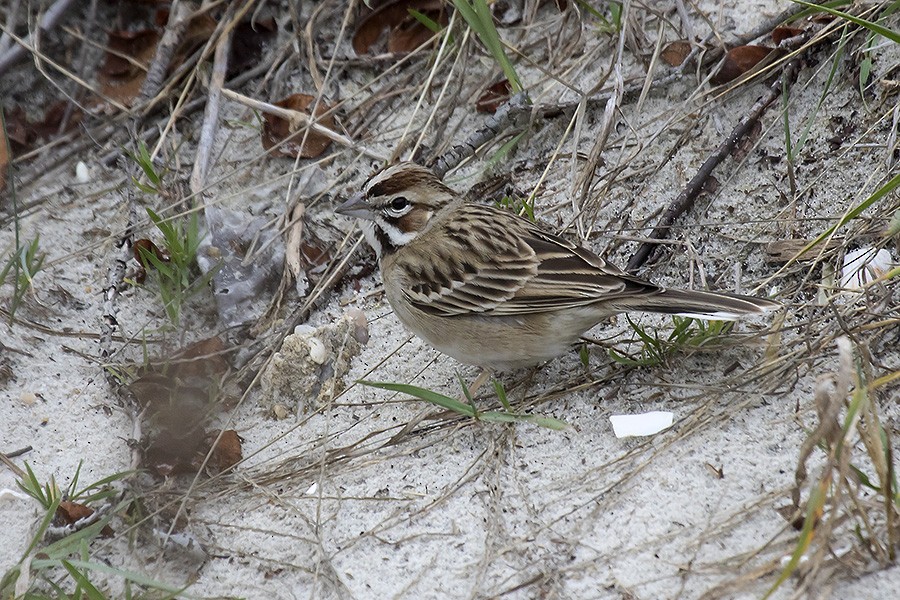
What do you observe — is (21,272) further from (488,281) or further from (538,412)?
(538,412)

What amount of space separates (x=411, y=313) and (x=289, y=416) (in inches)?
27.8

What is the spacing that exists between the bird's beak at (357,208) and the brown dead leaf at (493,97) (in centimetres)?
124

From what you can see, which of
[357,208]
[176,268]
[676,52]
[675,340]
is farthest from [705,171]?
[176,268]

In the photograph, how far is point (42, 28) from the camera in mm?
5980

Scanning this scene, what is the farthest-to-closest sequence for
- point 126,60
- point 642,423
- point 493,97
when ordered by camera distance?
point 126,60, point 493,97, point 642,423

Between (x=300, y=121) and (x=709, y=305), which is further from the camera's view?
(x=300, y=121)

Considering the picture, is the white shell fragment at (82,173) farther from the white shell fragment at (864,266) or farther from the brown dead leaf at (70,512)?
the white shell fragment at (864,266)

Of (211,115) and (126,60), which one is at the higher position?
(126,60)

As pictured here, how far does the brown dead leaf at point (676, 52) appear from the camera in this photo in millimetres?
5195

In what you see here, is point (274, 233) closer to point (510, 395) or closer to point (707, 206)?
point (510, 395)

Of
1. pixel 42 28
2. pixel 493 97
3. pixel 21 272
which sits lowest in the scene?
pixel 21 272

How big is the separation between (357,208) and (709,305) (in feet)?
5.41

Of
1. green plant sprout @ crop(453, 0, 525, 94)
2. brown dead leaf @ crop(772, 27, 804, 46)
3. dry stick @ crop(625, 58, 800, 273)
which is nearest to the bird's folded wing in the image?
dry stick @ crop(625, 58, 800, 273)

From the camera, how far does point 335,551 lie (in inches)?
140
